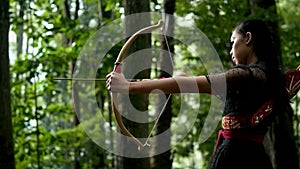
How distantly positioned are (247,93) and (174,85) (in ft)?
1.21

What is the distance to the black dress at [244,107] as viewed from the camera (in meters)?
2.65

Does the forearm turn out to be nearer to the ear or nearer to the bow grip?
the bow grip

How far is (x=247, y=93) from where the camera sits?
269cm

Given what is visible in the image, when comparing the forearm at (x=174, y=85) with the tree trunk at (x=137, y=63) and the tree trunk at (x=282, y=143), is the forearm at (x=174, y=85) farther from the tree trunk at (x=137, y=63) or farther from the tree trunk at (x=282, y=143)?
the tree trunk at (x=282, y=143)

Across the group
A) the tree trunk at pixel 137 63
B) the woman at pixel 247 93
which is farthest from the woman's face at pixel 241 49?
the tree trunk at pixel 137 63

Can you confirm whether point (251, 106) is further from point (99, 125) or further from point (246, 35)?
point (99, 125)

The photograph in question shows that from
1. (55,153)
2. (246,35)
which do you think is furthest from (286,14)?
(246,35)

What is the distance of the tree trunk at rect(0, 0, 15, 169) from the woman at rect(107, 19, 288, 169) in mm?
3759

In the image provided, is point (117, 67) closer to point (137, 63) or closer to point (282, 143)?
point (137, 63)

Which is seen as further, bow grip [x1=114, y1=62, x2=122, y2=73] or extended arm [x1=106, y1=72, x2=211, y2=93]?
bow grip [x1=114, y1=62, x2=122, y2=73]

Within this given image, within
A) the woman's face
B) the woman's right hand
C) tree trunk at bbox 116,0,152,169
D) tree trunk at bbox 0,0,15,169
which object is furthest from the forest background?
the woman's right hand

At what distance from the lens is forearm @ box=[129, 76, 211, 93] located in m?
2.56

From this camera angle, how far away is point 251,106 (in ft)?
8.95

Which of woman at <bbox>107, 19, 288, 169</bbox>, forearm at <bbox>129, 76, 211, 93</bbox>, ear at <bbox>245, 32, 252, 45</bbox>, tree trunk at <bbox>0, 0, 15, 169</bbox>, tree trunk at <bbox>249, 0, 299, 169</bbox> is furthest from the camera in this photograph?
tree trunk at <bbox>249, 0, 299, 169</bbox>
